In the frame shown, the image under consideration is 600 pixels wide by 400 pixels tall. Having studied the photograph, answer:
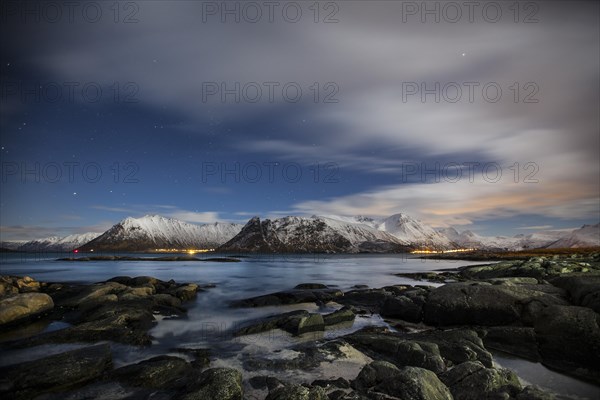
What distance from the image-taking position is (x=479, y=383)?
8.57 meters

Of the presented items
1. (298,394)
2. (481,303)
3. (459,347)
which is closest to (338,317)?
(459,347)

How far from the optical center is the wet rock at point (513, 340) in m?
12.4

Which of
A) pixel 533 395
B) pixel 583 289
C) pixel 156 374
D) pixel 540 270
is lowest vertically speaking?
pixel 156 374

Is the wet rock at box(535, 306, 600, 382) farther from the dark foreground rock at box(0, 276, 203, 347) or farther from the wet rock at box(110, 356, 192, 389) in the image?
the dark foreground rock at box(0, 276, 203, 347)

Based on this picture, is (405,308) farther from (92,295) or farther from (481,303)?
(92,295)

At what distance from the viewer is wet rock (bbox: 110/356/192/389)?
9.95 m

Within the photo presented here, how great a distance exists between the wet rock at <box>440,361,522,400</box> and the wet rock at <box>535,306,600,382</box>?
4.31 metres

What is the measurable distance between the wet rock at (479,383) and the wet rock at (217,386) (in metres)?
5.92

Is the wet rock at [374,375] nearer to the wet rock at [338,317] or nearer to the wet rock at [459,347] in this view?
the wet rock at [459,347]

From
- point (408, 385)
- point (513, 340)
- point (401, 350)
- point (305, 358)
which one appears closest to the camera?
point (408, 385)

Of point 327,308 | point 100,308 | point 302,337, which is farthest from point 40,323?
point 327,308

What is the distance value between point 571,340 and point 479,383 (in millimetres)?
6064

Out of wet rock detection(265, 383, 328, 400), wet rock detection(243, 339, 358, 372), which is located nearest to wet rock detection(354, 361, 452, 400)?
wet rock detection(265, 383, 328, 400)

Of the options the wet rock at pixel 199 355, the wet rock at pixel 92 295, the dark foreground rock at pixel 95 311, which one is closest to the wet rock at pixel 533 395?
the wet rock at pixel 199 355
